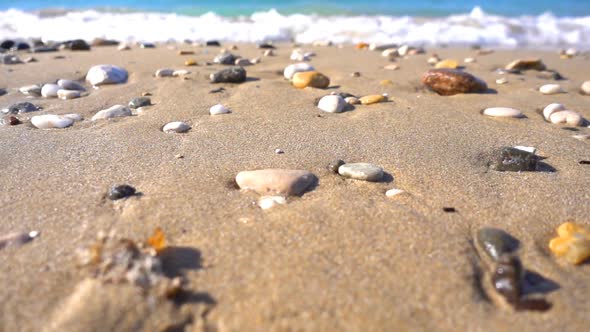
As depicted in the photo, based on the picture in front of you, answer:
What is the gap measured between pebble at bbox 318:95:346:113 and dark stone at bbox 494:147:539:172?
86 cm

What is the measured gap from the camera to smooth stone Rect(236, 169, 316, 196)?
5.05 ft

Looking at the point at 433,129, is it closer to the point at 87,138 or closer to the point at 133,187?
the point at 133,187

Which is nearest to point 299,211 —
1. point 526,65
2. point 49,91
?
point 49,91

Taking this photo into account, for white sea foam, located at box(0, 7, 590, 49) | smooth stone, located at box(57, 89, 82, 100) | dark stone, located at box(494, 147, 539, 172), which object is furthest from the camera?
white sea foam, located at box(0, 7, 590, 49)

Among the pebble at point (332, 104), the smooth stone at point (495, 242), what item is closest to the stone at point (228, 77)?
the pebble at point (332, 104)

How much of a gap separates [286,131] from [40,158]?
1006mm

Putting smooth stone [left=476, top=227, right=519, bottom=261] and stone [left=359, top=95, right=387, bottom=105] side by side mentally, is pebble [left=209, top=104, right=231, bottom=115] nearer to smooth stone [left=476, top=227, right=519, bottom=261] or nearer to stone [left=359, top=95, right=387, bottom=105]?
stone [left=359, top=95, right=387, bottom=105]

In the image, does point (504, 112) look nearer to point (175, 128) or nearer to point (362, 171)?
point (362, 171)

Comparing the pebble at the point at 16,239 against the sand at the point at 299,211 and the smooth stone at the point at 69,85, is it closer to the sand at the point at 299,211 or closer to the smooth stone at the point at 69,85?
the sand at the point at 299,211

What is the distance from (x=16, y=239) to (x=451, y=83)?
2.34 metres

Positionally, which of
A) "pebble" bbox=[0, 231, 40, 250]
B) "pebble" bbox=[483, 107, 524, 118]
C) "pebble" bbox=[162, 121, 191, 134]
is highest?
"pebble" bbox=[162, 121, 191, 134]

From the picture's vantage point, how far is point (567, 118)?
2297 millimetres

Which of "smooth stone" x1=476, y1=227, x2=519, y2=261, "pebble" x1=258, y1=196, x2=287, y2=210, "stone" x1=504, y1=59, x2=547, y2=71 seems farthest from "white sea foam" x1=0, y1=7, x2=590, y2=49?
"smooth stone" x1=476, y1=227, x2=519, y2=261

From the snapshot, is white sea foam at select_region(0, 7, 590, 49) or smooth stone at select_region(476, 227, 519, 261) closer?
smooth stone at select_region(476, 227, 519, 261)
